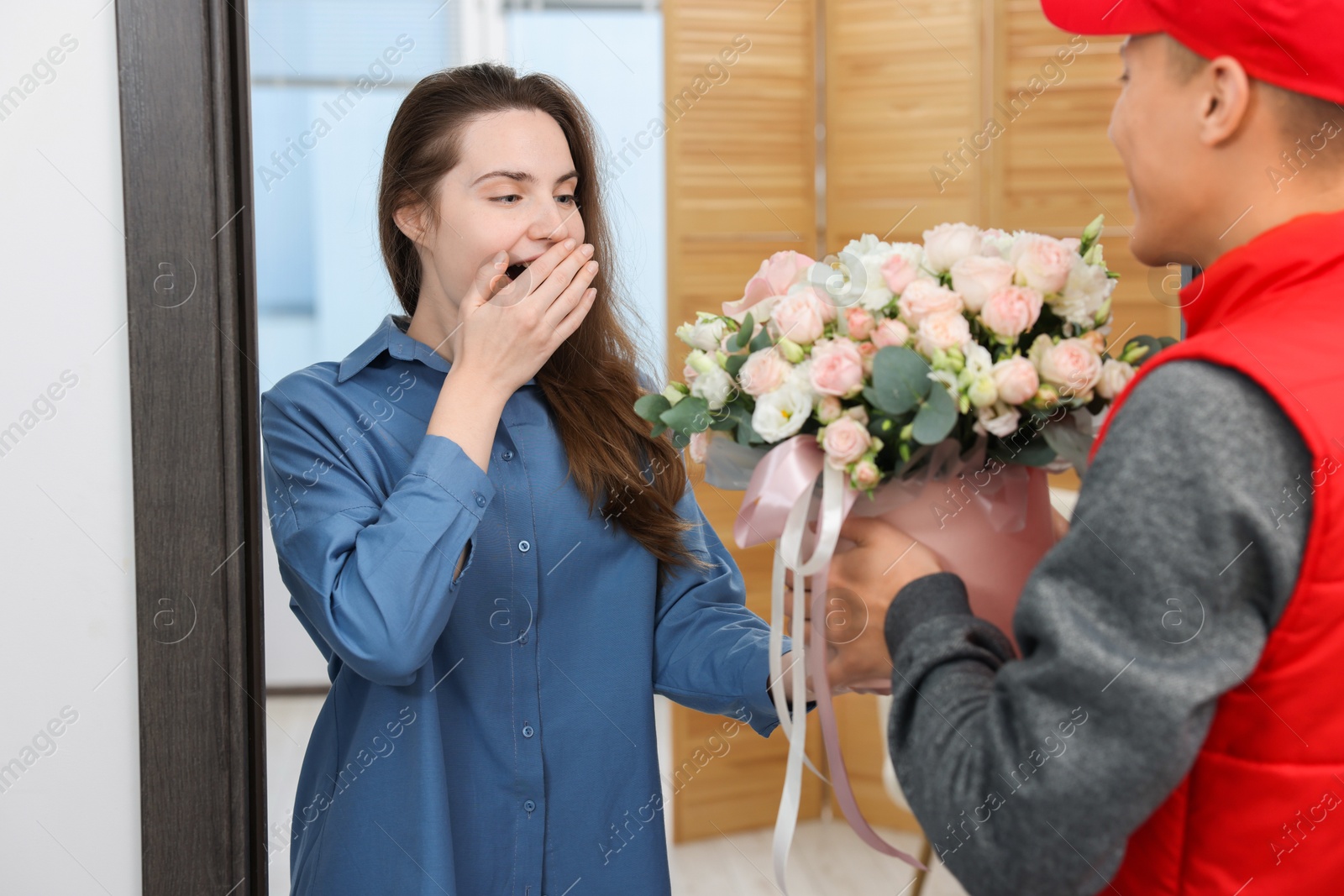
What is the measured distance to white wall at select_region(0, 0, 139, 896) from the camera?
1214 millimetres

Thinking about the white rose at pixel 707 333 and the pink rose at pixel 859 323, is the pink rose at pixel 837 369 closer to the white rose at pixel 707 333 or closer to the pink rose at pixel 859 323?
the pink rose at pixel 859 323

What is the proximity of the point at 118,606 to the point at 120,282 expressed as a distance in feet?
1.27

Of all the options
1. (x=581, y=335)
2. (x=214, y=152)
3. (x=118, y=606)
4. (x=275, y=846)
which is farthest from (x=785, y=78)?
(x=275, y=846)

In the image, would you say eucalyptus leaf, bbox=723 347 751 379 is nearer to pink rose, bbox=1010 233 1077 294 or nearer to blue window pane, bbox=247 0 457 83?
pink rose, bbox=1010 233 1077 294

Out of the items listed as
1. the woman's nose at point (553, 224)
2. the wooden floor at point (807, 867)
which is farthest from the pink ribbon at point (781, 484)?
the wooden floor at point (807, 867)

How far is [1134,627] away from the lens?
63cm

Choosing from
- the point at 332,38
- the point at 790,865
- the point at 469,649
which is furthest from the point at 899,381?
the point at 332,38

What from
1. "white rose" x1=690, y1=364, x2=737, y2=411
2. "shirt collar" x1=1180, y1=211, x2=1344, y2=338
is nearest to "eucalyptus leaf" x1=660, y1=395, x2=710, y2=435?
"white rose" x1=690, y1=364, x2=737, y2=411

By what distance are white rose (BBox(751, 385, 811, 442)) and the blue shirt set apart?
368 mm

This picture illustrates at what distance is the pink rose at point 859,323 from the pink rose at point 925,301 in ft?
0.10

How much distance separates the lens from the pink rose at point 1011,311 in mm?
861

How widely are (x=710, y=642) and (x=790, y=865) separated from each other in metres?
2.11

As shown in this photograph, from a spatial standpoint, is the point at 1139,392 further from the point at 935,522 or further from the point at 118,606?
the point at 118,606

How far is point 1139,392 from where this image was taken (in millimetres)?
667
